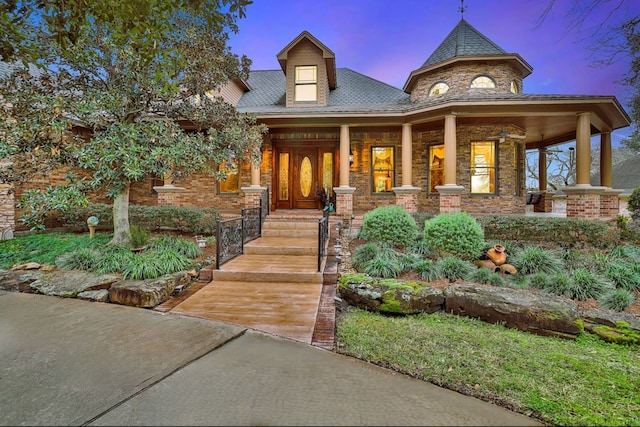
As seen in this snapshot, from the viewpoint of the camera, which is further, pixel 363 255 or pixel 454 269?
pixel 363 255

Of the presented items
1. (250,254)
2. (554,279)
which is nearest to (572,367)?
(554,279)

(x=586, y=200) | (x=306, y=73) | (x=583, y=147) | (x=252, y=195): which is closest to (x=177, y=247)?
(x=252, y=195)

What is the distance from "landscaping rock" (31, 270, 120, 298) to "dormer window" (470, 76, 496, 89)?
11.2m

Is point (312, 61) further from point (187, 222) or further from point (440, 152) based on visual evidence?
point (187, 222)

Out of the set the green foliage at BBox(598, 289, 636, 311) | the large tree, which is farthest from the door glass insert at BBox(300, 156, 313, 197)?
the green foliage at BBox(598, 289, 636, 311)

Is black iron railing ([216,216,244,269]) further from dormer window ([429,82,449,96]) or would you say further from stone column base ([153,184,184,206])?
dormer window ([429,82,449,96])

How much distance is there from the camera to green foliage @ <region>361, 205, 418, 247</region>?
6729 mm

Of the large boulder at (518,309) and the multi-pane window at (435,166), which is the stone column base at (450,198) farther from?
the large boulder at (518,309)

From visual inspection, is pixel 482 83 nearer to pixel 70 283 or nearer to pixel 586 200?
pixel 586 200

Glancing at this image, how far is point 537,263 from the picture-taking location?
5.66 m

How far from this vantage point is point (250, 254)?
636cm

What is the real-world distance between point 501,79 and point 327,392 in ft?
36.8

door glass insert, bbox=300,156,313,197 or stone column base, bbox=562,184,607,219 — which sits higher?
door glass insert, bbox=300,156,313,197

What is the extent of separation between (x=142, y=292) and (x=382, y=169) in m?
8.75
